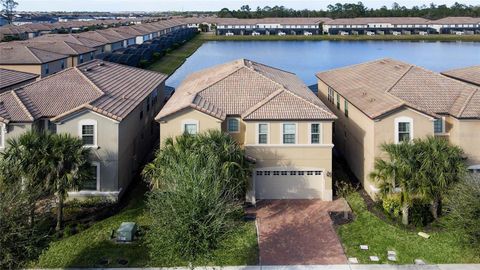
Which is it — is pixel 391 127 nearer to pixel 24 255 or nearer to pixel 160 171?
pixel 160 171

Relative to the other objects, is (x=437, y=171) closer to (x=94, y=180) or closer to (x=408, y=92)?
(x=408, y=92)

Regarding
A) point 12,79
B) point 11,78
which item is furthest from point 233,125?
point 11,78

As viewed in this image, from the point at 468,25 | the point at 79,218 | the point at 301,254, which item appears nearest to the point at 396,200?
the point at 301,254

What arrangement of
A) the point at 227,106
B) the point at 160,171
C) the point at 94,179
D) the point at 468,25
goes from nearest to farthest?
the point at 160,171, the point at 94,179, the point at 227,106, the point at 468,25

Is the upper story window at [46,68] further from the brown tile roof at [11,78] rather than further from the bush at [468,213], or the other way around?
the bush at [468,213]

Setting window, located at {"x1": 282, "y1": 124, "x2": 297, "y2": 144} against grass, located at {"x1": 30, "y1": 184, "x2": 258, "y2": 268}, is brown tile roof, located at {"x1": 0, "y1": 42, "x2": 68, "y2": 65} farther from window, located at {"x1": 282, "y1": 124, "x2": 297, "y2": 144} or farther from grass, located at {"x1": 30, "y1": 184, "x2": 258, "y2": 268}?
window, located at {"x1": 282, "y1": 124, "x2": 297, "y2": 144}

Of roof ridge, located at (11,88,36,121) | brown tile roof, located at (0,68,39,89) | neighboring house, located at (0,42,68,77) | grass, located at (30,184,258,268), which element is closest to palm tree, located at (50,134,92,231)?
grass, located at (30,184,258,268)

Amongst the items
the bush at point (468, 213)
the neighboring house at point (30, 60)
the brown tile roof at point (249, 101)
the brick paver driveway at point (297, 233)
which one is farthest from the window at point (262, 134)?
the neighboring house at point (30, 60)
